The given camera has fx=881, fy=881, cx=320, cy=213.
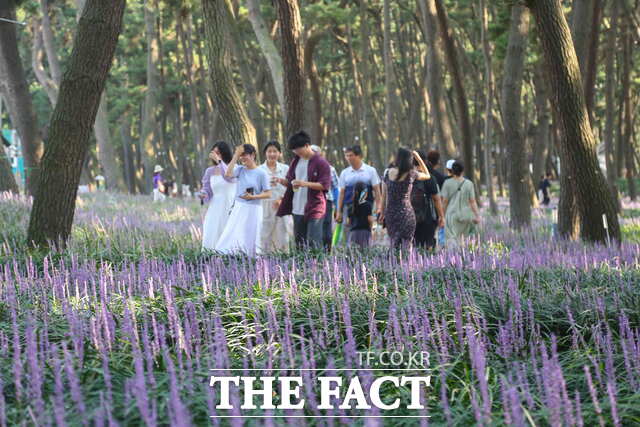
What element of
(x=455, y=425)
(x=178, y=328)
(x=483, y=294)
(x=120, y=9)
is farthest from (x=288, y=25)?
(x=455, y=425)

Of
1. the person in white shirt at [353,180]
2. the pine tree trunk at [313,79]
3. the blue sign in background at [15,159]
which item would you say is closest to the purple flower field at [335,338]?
the person in white shirt at [353,180]

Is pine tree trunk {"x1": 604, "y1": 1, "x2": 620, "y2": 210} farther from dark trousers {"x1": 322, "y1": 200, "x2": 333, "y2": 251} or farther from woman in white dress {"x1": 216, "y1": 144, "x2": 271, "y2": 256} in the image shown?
woman in white dress {"x1": 216, "y1": 144, "x2": 271, "y2": 256}

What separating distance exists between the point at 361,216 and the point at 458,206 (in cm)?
201

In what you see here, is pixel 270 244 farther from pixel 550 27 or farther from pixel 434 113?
pixel 434 113

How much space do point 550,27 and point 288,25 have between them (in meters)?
4.00

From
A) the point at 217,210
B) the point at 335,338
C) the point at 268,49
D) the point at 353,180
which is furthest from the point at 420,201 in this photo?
the point at 268,49

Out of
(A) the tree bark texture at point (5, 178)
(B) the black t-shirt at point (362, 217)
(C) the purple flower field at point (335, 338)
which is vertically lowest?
(C) the purple flower field at point (335, 338)

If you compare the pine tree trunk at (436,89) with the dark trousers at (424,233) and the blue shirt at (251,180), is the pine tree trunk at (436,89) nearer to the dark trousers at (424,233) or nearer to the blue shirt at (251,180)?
the dark trousers at (424,233)

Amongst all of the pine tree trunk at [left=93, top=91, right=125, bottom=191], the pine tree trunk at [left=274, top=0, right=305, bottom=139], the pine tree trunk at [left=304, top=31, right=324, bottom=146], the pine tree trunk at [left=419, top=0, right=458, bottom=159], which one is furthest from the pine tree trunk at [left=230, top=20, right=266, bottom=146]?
the pine tree trunk at [left=274, top=0, right=305, bottom=139]

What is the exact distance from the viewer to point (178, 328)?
17.6 feet

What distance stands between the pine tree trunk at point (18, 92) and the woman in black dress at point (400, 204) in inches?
430

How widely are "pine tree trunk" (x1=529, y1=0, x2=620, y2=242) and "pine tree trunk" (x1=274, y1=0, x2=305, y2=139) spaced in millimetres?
3671

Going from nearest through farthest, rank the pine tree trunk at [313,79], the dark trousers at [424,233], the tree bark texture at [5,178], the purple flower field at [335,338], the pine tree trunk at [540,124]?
the purple flower field at [335,338]
the dark trousers at [424,233]
the tree bark texture at [5,178]
the pine tree trunk at [540,124]
the pine tree trunk at [313,79]

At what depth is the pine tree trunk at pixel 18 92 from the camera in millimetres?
19922
